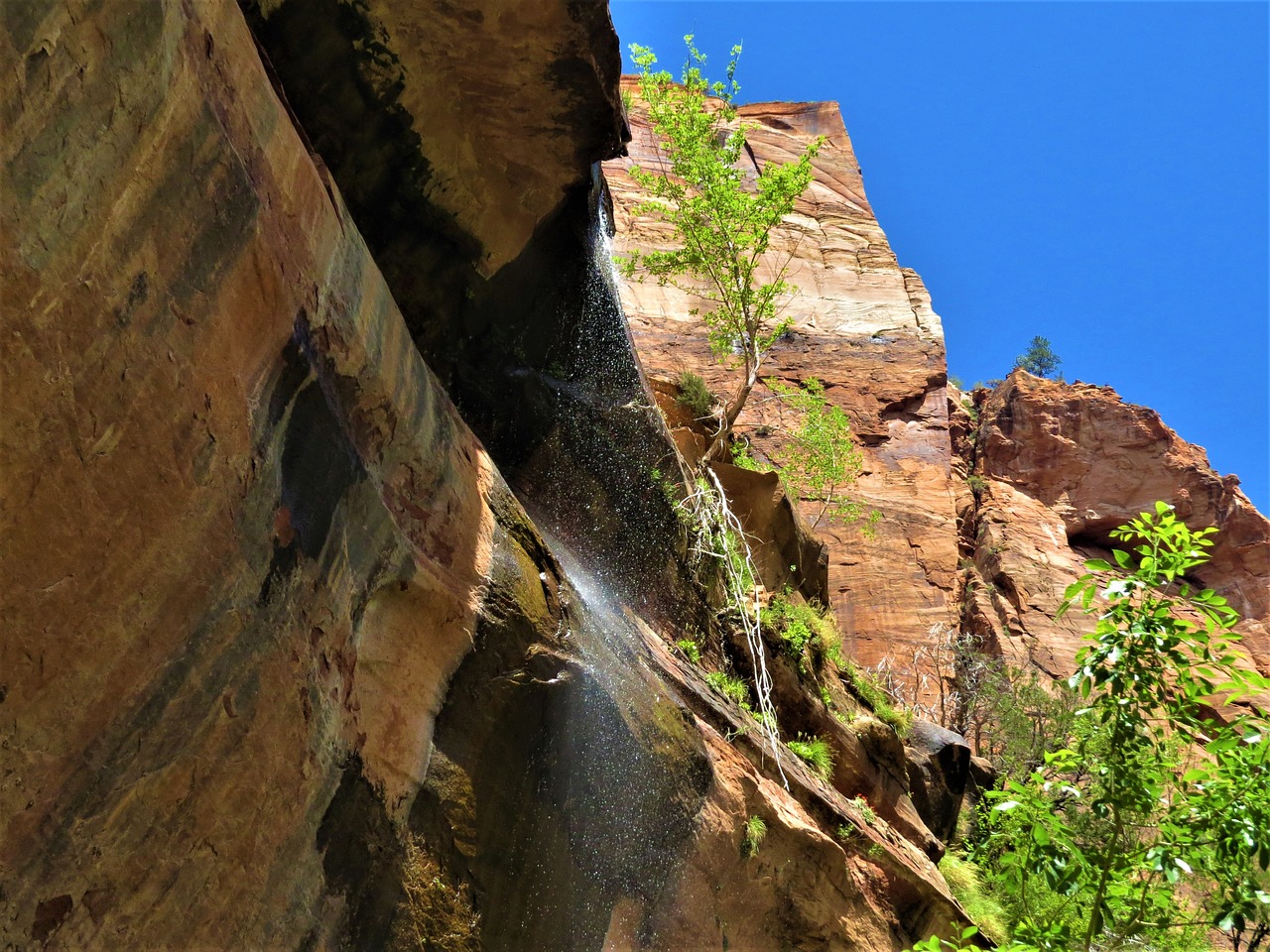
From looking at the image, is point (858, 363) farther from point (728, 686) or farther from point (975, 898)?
point (728, 686)

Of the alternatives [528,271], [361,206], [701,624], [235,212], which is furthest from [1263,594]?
[235,212]

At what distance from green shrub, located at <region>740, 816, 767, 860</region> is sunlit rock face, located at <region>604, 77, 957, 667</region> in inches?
646

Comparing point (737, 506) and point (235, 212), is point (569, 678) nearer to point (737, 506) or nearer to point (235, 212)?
point (235, 212)

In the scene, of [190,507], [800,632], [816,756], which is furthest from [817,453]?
[190,507]

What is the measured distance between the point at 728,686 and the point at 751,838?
8.05 feet

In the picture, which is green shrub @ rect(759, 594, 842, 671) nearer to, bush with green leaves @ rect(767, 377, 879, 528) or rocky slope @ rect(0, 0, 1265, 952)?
rocky slope @ rect(0, 0, 1265, 952)

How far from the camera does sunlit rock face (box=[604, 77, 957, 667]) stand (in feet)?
92.5

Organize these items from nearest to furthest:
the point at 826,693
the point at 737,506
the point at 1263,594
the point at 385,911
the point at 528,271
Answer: the point at 385,911, the point at 528,271, the point at 826,693, the point at 737,506, the point at 1263,594

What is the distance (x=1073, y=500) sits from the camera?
33812mm

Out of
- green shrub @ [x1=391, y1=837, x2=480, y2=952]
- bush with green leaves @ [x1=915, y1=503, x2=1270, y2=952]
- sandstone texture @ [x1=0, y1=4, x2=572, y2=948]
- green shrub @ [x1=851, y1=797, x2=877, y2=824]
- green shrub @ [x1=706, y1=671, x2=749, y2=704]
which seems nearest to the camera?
sandstone texture @ [x1=0, y1=4, x2=572, y2=948]

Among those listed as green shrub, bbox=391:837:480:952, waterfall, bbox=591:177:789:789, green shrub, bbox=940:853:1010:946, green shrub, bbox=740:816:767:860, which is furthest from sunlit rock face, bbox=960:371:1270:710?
green shrub, bbox=391:837:480:952

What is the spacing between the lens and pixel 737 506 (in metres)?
17.1

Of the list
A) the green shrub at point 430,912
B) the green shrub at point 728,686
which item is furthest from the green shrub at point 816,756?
the green shrub at point 430,912

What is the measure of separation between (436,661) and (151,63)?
13.9ft
